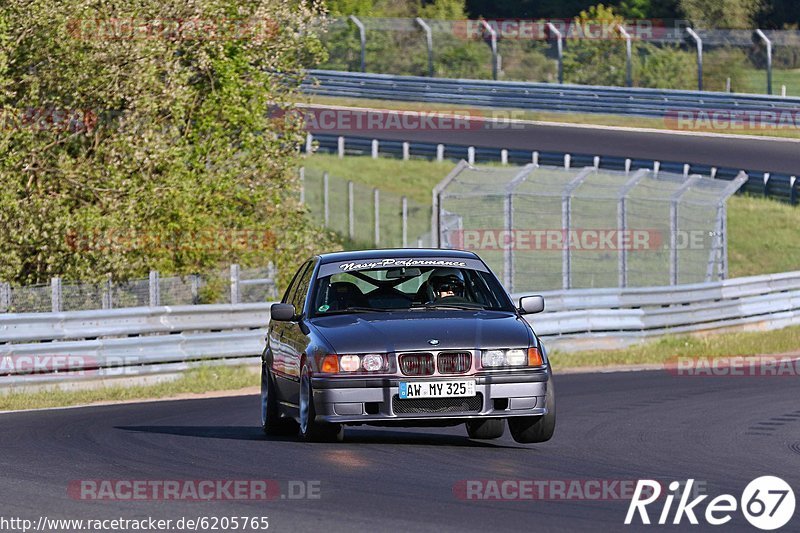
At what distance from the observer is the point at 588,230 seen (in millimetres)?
28141

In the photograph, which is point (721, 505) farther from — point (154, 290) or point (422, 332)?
point (154, 290)

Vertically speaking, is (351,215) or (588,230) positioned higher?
(588,230)

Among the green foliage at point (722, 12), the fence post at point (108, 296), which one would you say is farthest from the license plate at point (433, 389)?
the green foliage at point (722, 12)

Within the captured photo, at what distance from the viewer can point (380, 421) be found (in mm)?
10859

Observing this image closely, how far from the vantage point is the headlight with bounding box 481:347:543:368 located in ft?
35.9

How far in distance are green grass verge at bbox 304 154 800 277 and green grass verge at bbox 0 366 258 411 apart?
15.7 meters

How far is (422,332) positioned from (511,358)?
641 mm

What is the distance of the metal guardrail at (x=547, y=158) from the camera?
39.1m

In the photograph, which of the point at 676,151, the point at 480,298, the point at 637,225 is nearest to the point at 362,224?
the point at 637,225

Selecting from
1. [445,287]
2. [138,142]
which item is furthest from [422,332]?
[138,142]

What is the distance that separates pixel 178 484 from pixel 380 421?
190 centimetres

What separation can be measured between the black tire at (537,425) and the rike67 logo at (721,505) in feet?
6.49

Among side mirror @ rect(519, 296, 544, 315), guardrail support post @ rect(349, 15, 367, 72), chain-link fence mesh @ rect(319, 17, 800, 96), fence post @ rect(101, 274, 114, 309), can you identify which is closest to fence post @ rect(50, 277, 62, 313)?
fence post @ rect(101, 274, 114, 309)

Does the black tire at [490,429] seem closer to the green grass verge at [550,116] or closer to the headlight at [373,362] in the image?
the headlight at [373,362]
